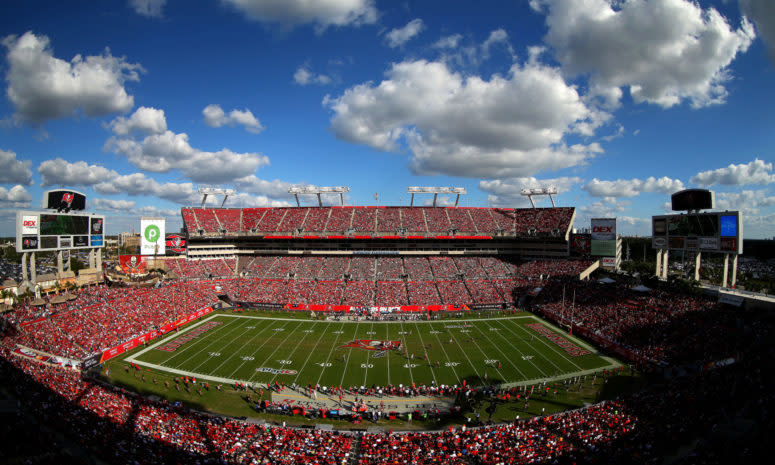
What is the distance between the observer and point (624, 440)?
14.8 metres

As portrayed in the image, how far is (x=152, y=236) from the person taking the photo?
47.2 m

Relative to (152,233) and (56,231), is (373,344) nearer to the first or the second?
(56,231)

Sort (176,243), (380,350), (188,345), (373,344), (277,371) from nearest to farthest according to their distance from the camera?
(277,371), (380,350), (188,345), (373,344), (176,243)

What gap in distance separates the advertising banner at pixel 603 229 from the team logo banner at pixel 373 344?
31.2 meters

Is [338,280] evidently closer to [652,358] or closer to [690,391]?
[652,358]

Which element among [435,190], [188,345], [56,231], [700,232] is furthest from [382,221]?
[56,231]

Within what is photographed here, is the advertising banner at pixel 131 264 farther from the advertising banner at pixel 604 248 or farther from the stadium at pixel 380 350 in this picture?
the advertising banner at pixel 604 248

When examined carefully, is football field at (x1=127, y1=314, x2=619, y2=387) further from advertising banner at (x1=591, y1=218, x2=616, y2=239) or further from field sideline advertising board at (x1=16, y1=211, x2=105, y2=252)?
advertising banner at (x1=591, y1=218, x2=616, y2=239)

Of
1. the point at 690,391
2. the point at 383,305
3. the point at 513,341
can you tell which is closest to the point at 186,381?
the point at 383,305

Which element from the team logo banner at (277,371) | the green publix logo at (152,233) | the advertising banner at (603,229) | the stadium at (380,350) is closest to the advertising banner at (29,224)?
the stadium at (380,350)

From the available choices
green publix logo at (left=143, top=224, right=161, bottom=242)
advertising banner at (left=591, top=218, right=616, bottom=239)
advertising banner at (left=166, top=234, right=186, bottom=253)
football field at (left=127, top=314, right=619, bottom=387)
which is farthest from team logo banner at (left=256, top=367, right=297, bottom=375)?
advertising banner at (left=591, top=218, right=616, bottom=239)

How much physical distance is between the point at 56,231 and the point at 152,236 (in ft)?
37.2

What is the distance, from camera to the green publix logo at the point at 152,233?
154 feet

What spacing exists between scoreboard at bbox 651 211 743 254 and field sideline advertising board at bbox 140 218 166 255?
56.9 m
